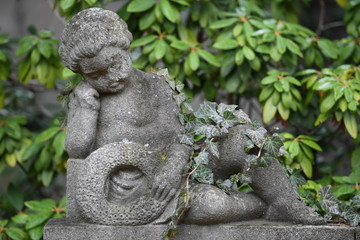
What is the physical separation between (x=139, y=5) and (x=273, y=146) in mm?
1735

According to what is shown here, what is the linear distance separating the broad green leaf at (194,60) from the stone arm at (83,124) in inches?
52.4

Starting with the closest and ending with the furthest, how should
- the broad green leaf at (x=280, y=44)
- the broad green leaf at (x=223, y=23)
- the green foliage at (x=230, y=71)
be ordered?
the green foliage at (x=230, y=71)
the broad green leaf at (x=280, y=44)
the broad green leaf at (x=223, y=23)

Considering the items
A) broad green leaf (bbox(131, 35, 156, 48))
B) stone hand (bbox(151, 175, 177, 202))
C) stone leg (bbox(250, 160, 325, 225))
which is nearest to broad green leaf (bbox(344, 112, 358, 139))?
stone leg (bbox(250, 160, 325, 225))

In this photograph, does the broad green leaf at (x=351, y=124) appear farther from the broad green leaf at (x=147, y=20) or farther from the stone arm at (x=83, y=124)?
the stone arm at (x=83, y=124)

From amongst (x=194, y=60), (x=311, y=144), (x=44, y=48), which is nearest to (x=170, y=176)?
(x=311, y=144)

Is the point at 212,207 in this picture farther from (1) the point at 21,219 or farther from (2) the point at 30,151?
(2) the point at 30,151

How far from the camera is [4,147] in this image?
5137 millimetres

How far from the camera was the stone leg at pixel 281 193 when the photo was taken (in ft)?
12.2

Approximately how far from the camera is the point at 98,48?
3.55m

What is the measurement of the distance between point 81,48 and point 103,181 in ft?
2.02

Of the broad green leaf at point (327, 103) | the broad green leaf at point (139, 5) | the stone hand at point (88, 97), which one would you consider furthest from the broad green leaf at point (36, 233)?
the broad green leaf at point (327, 103)

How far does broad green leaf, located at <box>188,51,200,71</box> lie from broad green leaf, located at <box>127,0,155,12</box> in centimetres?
41

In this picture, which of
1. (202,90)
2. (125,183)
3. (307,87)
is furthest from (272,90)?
(125,183)

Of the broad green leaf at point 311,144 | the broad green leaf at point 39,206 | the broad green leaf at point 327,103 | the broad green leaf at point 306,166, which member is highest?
the broad green leaf at point 327,103
